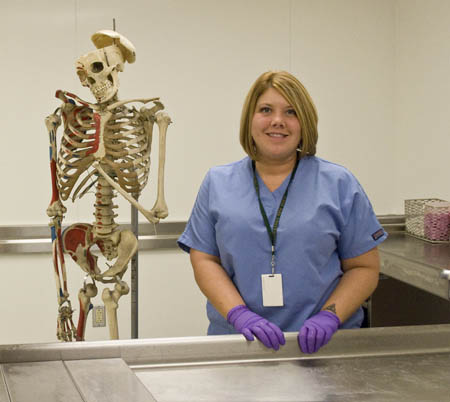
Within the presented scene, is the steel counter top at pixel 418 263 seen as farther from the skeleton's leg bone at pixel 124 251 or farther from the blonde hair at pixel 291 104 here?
the skeleton's leg bone at pixel 124 251

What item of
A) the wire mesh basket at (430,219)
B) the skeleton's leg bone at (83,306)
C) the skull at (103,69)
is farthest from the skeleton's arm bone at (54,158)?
the wire mesh basket at (430,219)

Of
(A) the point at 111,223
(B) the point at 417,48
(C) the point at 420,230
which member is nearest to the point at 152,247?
(A) the point at 111,223

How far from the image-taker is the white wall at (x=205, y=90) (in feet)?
10.2

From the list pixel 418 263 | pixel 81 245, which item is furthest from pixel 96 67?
pixel 418 263

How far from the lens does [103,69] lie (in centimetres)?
207

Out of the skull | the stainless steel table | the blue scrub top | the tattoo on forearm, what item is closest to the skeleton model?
the skull

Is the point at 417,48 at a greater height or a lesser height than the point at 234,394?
greater

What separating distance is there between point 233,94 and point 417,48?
0.94 meters

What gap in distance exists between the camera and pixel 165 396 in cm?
117

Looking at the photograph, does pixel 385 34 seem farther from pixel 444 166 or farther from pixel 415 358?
pixel 415 358

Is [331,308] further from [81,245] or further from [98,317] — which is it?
[98,317]

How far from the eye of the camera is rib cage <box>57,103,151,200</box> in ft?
6.93

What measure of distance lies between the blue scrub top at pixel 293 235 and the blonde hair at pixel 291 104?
10 cm

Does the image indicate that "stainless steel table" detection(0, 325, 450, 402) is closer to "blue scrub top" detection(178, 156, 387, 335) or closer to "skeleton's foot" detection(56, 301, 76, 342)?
"blue scrub top" detection(178, 156, 387, 335)
